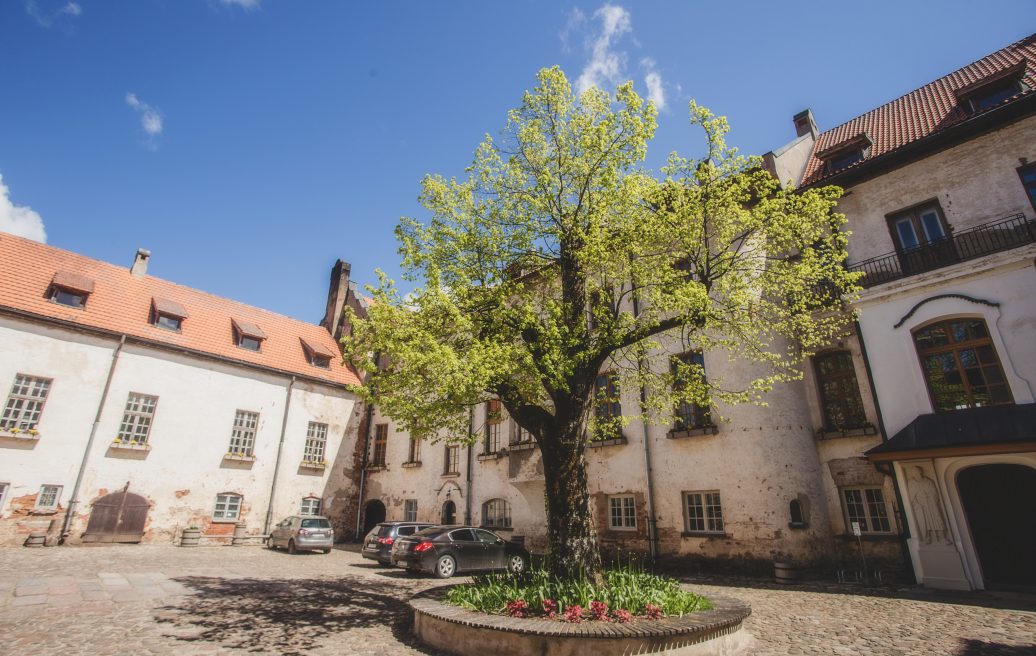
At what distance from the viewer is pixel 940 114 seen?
15.6m

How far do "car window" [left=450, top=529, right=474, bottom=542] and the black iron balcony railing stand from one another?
544 inches

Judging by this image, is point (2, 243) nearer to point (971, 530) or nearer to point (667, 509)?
point (667, 509)

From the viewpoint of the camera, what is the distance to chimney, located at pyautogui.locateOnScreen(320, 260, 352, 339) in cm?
3269

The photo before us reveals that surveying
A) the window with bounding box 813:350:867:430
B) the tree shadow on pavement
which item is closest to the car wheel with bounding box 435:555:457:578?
the tree shadow on pavement

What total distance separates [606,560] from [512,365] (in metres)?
10.7

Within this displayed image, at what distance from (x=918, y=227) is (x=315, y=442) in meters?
27.3

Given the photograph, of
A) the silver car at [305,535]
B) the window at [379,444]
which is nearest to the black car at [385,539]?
the silver car at [305,535]

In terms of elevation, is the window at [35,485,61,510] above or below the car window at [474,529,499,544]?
above

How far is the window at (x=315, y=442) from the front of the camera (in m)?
26.2

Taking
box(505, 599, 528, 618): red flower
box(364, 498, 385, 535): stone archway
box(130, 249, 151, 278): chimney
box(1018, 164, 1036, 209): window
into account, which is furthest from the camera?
box(364, 498, 385, 535): stone archway

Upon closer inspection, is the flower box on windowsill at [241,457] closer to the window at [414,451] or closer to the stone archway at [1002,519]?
the window at [414,451]

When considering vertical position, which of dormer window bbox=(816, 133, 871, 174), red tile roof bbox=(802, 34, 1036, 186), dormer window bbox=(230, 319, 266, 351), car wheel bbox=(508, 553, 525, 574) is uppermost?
red tile roof bbox=(802, 34, 1036, 186)

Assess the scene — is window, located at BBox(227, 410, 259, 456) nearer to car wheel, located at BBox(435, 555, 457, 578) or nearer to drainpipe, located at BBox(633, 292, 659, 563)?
car wheel, located at BBox(435, 555, 457, 578)

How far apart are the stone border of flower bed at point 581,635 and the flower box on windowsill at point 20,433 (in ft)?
64.4
